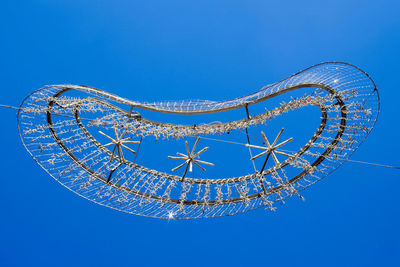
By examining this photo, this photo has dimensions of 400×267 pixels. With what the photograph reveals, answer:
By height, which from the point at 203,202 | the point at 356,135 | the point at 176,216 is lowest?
the point at 176,216

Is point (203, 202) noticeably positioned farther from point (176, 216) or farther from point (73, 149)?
point (73, 149)

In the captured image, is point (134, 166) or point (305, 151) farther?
point (134, 166)

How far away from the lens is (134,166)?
9336 mm

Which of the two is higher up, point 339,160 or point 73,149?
point 73,149

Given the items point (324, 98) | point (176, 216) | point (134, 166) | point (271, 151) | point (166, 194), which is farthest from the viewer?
point (134, 166)

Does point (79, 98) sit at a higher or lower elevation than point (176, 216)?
higher

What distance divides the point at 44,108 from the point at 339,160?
6.62 meters

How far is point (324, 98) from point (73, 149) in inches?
245

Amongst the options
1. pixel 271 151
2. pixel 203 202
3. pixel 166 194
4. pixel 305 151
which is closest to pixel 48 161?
pixel 166 194

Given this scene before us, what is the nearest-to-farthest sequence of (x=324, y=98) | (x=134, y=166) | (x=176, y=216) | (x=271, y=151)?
(x=324, y=98)
(x=271, y=151)
(x=176, y=216)
(x=134, y=166)

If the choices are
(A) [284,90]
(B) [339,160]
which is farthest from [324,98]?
(B) [339,160]

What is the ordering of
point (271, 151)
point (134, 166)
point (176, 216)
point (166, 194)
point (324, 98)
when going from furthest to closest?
1. point (134, 166)
2. point (166, 194)
3. point (176, 216)
4. point (271, 151)
5. point (324, 98)

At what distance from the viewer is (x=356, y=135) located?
7.29 metres

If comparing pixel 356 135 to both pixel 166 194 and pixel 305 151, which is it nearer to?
pixel 305 151
